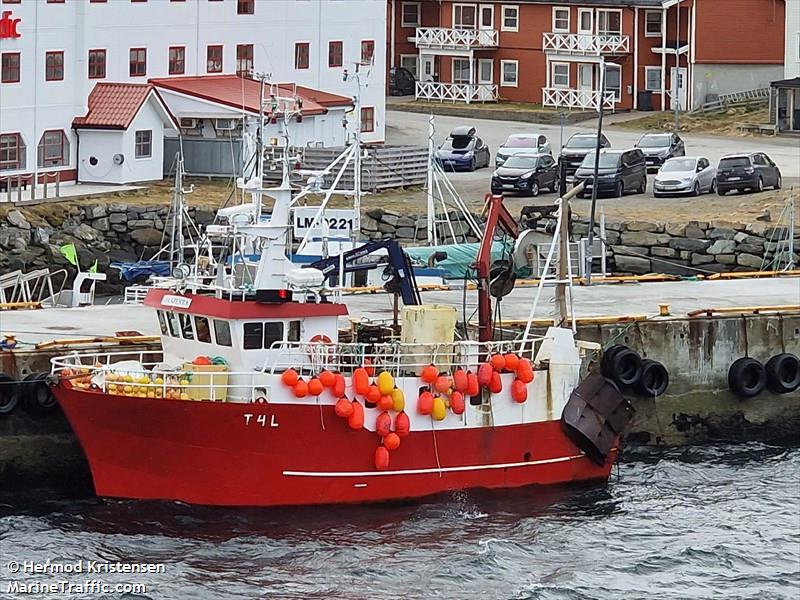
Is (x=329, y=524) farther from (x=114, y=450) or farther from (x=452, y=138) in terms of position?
(x=452, y=138)

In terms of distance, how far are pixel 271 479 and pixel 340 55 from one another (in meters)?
33.2

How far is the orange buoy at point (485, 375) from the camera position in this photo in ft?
99.0

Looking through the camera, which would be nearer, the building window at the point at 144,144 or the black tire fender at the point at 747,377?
the black tire fender at the point at 747,377

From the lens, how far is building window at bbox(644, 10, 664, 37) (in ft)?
229

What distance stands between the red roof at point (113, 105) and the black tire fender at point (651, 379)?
22.2 m

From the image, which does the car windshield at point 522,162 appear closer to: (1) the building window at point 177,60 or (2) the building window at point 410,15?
(1) the building window at point 177,60

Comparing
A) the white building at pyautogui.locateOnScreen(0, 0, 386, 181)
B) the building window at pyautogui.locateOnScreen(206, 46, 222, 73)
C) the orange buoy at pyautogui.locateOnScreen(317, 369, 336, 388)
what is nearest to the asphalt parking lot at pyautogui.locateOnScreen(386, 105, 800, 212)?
the white building at pyautogui.locateOnScreen(0, 0, 386, 181)

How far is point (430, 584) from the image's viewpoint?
26.9 m

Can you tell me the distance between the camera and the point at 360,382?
96.0ft

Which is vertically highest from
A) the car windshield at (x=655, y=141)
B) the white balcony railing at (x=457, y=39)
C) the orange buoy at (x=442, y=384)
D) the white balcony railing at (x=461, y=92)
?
the white balcony railing at (x=457, y=39)

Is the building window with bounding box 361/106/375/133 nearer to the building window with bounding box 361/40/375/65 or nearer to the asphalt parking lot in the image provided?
the asphalt parking lot

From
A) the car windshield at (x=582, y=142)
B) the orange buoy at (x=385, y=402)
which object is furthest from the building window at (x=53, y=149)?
the orange buoy at (x=385, y=402)

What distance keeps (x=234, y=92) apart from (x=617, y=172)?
10587 millimetres

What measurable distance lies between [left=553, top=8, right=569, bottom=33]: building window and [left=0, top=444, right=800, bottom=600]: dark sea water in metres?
40.8
